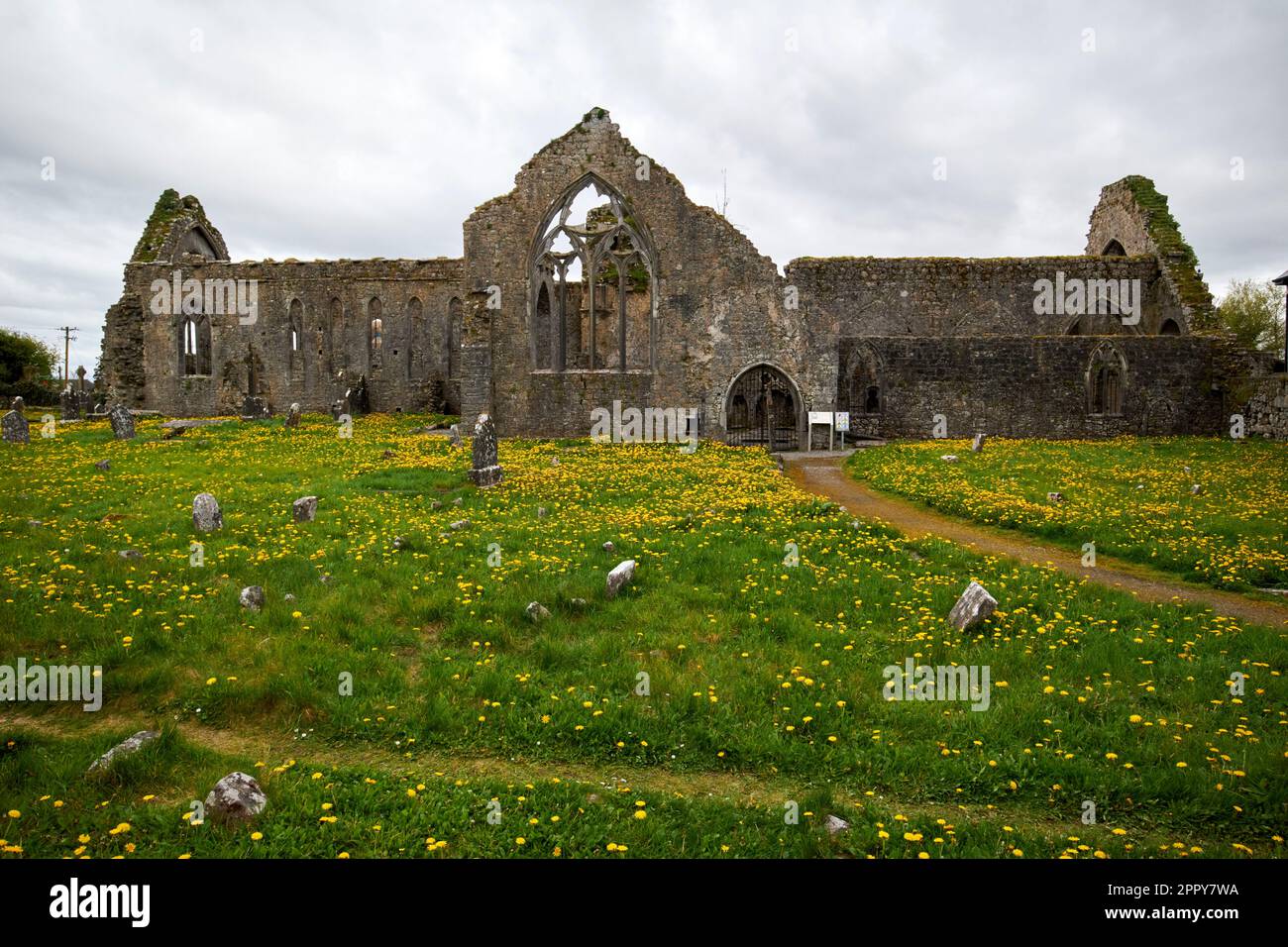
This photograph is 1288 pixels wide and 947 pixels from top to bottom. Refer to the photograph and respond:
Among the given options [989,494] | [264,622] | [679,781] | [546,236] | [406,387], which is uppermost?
[546,236]

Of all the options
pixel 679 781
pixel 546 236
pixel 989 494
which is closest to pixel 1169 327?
pixel 989 494

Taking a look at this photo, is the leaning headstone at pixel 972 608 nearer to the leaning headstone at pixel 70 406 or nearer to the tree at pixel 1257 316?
the leaning headstone at pixel 70 406

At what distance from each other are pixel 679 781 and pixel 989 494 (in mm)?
11853

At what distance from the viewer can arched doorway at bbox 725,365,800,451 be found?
2497 cm

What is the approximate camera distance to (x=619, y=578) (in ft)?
26.8

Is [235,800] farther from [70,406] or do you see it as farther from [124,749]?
[70,406]

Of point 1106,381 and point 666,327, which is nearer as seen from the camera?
point 666,327

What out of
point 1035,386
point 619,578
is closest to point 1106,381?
point 1035,386

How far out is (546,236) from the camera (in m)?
24.7

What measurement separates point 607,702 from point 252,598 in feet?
13.6

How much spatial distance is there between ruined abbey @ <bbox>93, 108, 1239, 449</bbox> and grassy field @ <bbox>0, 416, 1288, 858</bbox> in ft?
47.9

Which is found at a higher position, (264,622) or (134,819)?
(264,622)
